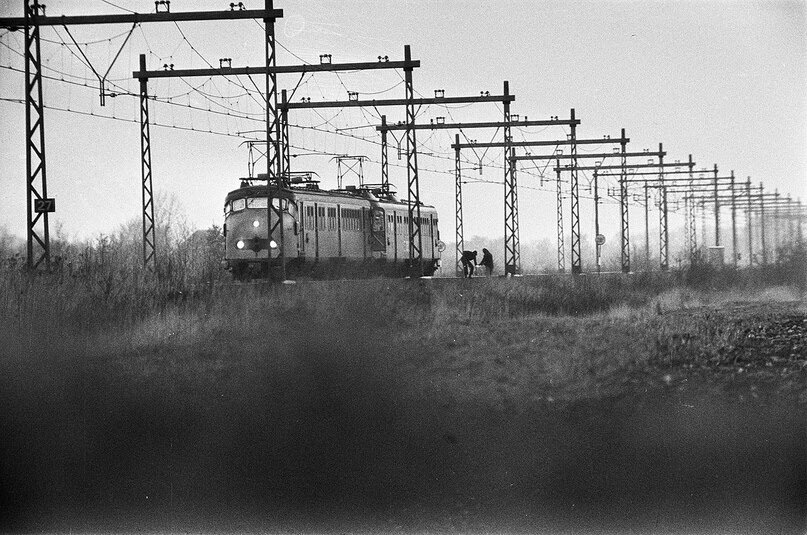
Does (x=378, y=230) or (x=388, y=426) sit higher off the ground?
(x=378, y=230)

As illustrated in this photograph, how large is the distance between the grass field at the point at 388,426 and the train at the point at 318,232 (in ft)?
40.5

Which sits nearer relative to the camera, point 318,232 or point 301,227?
point 301,227

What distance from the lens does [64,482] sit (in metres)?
14.1

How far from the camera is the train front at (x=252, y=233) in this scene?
3731cm

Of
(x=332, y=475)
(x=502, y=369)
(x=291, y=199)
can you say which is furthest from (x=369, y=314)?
(x=291, y=199)

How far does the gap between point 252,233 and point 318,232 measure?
11.2 ft

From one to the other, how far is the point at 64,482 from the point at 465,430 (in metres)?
5.00

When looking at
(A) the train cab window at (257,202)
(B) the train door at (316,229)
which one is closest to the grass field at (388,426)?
(A) the train cab window at (257,202)

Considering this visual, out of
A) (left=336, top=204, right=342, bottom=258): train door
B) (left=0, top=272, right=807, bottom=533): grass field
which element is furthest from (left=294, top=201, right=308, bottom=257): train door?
(left=0, top=272, right=807, bottom=533): grass field

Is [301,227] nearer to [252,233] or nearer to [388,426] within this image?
[252,233]

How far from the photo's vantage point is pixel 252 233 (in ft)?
123

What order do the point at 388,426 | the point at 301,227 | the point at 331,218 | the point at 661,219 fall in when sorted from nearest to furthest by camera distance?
the point at 388,426 < the point at 301,227 < the point at 331,218 < the point at 661,219

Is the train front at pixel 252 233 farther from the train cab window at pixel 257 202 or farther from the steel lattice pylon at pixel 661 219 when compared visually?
the steel lattice pylon at pixel 661 219

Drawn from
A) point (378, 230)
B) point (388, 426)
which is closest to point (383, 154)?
point (378, 230)
